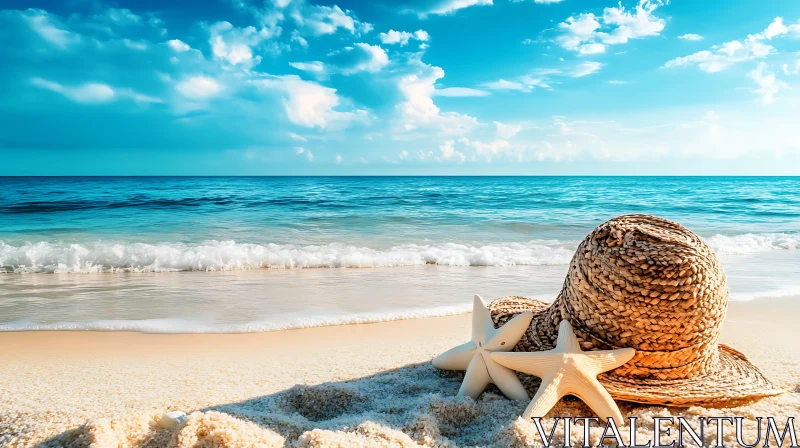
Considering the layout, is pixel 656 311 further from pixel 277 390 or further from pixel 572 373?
pixel 277 390

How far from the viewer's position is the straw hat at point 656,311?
2.65 meters

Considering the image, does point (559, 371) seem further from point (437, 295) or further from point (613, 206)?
point (613, 206)

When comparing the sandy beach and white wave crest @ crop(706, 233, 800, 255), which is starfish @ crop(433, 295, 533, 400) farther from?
white wave crest @ crop(706, 233, 800, 255)

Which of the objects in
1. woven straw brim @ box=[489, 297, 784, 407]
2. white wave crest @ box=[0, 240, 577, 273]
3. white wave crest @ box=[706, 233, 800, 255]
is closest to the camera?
woven straw brim @ box=[489, 297, 784, 407]

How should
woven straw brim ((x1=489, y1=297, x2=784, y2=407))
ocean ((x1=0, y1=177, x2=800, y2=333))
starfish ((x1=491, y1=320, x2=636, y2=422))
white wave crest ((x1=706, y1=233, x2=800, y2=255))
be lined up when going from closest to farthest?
starfish ((x1=491, y1=320, x2=636, y2=422)) < woven straw brim ((x1=489, y1=297, x2=784, y2=407)) < ocean ((x1=0, y1=177, x2=800, y2=333)) < white wave crest ((x1=706, y1=233, x2=800, y2=255))

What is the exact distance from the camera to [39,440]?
246 centimetres

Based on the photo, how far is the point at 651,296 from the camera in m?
2.65

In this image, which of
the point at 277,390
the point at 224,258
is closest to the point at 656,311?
the point at 277,390

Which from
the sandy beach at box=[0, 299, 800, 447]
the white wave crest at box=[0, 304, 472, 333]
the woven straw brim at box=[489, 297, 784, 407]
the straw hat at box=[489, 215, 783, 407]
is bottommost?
the white wave crest at box=[0, 304, 472, 333]

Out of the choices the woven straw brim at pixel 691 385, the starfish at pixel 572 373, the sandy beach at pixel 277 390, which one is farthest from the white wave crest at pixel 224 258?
the starfish at pixel 572 373

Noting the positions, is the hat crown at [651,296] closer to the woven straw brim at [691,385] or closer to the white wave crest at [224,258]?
the woven straw brim at [691,385]

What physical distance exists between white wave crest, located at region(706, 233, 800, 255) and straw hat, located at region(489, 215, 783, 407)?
9.86m

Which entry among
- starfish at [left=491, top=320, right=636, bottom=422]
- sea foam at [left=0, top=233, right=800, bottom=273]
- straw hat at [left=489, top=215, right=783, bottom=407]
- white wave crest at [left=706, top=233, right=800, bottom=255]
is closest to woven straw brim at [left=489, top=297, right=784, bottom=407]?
straw hat at [left=489, top=215, right=783, bottom=407]

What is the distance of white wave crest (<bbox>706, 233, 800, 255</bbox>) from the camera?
38.5 ft
